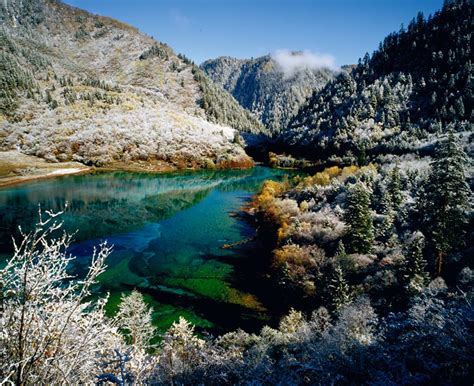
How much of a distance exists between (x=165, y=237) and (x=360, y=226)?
37.2 meters

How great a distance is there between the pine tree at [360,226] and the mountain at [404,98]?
6635cm

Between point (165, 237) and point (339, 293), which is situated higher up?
point (339, 293)

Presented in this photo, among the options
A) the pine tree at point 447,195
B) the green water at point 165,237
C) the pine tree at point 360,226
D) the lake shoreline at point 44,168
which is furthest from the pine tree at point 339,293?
the lake shoreline at point 44,168

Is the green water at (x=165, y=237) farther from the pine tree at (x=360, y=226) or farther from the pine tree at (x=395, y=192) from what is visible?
the pine tree at (x=395, y=192)

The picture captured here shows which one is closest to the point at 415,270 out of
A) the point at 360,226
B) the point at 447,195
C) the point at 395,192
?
the point at 447,195

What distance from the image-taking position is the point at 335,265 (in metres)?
38.8

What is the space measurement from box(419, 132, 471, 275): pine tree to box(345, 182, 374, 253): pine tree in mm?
8727

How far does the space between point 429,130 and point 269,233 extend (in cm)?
9265

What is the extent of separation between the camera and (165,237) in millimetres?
63312

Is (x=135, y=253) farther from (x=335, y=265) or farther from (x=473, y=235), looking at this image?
(x=473, y=235)

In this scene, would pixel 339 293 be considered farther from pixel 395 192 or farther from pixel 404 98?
pixel 404 98

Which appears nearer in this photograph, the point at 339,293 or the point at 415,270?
the point at 415,270

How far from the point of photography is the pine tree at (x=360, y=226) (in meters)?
41.2

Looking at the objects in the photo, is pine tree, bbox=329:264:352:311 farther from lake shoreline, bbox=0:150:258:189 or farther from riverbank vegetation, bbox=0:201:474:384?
lake shoreline, bbox=0:150:258:189
